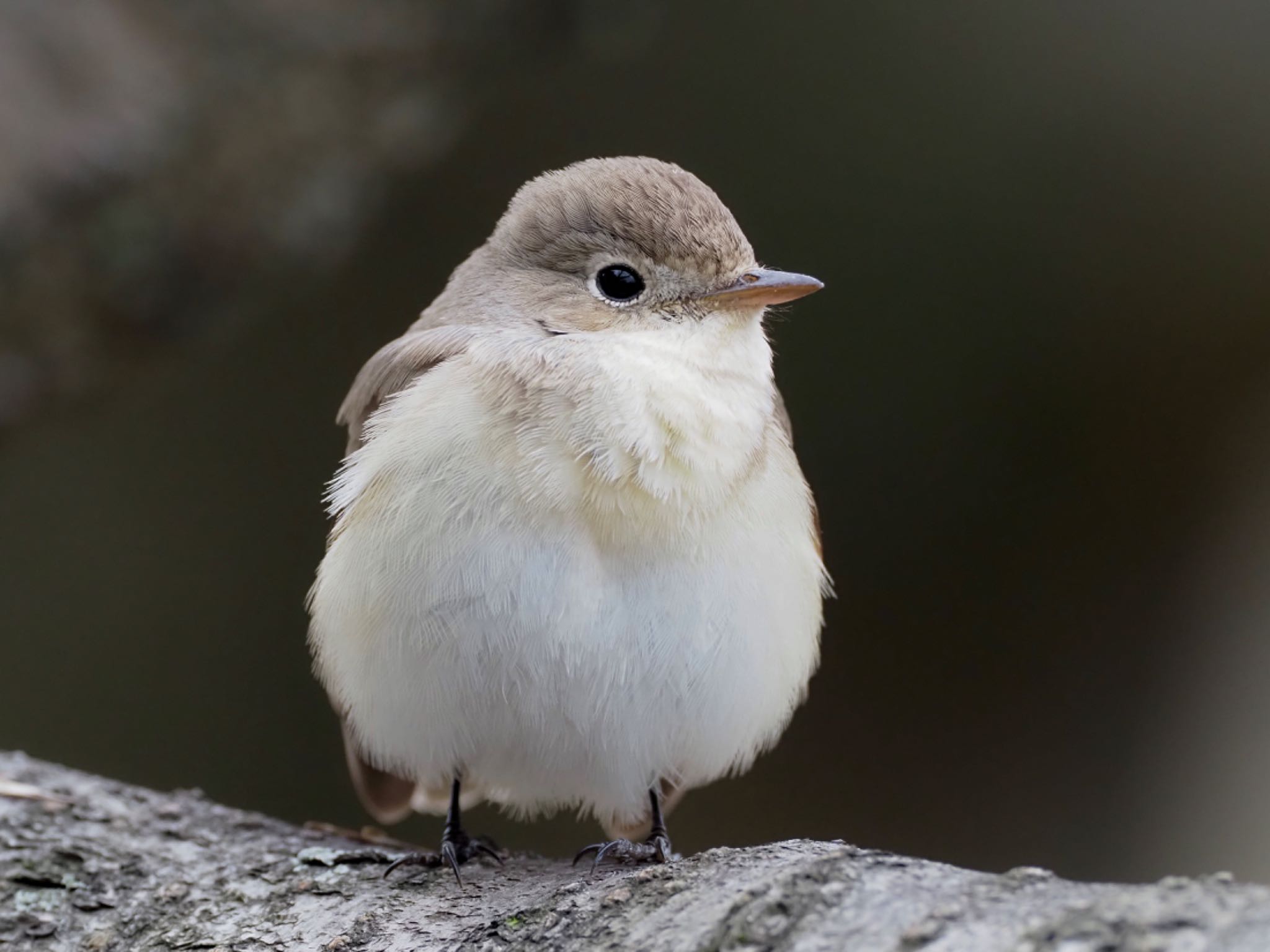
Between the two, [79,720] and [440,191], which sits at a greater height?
[440,191]

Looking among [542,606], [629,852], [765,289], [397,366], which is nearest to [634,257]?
[765,289]

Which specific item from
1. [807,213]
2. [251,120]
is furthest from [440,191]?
[807,213]

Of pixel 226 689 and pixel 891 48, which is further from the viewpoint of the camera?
pixel 226 689

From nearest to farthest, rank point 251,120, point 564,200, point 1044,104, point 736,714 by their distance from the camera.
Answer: point 736,714, point 564,200, point 251,120, point 1044,104

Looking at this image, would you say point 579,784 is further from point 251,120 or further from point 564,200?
point 251,120

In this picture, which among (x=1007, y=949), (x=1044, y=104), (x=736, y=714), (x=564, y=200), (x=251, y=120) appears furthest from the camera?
(x=1044, y=104)

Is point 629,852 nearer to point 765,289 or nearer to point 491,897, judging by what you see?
point 491,897

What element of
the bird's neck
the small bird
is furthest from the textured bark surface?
the bird's neck
